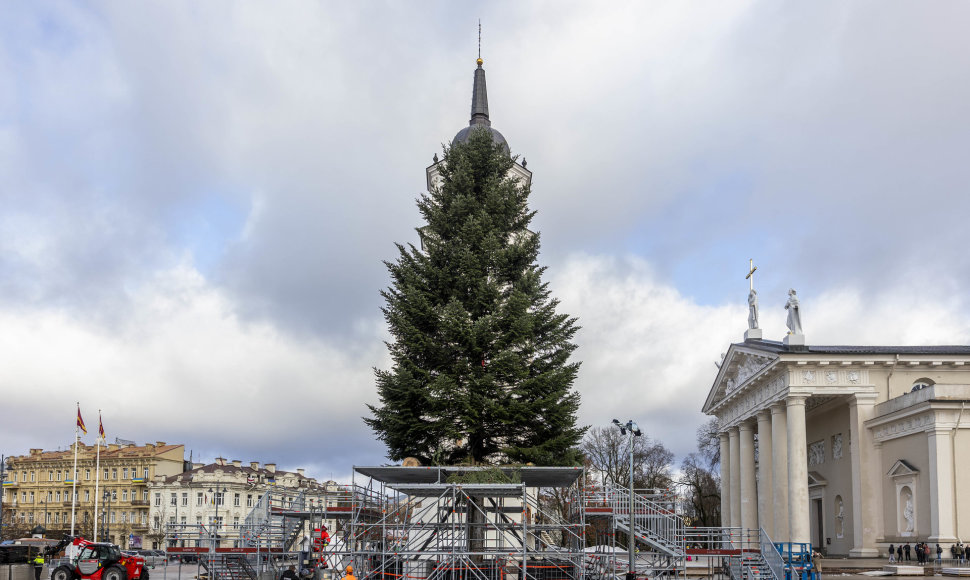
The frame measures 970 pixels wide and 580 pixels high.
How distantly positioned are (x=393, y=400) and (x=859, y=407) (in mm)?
22369

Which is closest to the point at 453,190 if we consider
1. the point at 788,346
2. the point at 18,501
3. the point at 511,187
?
the point at 511,187

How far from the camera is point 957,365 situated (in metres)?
39.0

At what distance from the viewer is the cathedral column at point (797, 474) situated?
120ft

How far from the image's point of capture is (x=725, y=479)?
52125 mm

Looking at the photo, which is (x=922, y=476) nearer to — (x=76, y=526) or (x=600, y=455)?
(x=600, y=455)

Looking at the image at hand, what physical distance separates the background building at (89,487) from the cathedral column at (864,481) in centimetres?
8152

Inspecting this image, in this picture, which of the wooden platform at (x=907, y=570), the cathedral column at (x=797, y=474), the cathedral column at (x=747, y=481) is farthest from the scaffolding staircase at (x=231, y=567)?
the cathedral column at (x=747, y=481)

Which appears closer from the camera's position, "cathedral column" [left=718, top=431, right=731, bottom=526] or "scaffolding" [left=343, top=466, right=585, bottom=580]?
"scaffolding" [left=343, top=466, right=585, bottom=580]

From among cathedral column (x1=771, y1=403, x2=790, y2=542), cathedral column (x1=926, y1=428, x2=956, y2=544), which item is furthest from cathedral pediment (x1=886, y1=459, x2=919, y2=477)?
cathedral column (x1=771, y1=403, x2=790, y2=542)

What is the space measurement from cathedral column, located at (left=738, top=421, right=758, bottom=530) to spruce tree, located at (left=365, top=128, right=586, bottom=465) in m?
19.9

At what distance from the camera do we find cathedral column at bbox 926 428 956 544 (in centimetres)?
3325

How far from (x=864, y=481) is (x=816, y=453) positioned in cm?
793

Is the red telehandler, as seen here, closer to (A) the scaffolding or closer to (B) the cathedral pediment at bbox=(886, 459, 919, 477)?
(A) the scaffolding

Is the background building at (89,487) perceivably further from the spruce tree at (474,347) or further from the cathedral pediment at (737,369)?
the spruce tree at (474,347)
